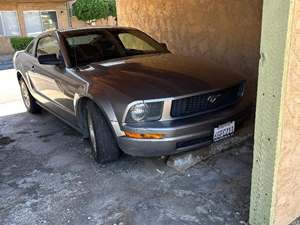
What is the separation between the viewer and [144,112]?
→ 3314mm

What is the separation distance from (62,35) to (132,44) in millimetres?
1008

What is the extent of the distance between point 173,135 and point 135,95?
0.55 meters

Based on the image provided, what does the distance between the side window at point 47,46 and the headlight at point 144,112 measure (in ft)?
6.22

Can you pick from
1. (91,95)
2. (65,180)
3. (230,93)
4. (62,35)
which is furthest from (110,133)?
(62,35)

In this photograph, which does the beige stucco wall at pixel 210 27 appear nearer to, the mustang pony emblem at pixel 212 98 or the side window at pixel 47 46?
the mustang pony emblem at pixel 212 98

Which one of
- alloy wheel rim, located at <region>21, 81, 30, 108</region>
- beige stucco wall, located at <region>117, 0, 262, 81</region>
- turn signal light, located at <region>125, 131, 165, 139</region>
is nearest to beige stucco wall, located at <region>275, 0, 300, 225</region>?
turn signal light, located at <region>125, 131, 165, 139</region>

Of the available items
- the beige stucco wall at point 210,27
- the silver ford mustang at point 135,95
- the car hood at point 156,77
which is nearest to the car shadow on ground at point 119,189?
the silver ford mustang at point 135,95

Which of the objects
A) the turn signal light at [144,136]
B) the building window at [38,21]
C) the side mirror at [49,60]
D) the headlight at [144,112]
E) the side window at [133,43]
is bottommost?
the turn signal light at [144,136]

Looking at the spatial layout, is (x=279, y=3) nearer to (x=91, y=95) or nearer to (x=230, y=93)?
(x=230, y=93)

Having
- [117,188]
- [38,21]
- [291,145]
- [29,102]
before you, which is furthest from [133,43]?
[38,21]

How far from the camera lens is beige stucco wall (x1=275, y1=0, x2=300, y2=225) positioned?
2.11 m

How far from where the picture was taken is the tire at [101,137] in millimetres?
3684

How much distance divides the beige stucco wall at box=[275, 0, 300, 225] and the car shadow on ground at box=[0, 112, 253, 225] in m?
0.39

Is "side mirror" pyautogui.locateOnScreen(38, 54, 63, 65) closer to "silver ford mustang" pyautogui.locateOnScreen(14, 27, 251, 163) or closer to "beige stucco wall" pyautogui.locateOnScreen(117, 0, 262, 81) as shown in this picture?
"silver ford mustang" pyautogui.locateOnScreen(14, 27, 251, 163)
